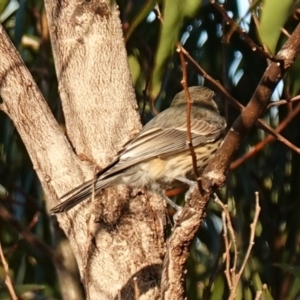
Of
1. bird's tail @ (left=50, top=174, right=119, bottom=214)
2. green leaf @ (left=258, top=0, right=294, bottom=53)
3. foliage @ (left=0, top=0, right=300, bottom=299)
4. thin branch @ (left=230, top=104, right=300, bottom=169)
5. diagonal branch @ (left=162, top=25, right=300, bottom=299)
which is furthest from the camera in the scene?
foliage @ (left=0, top=0, right=300, bottom=299)

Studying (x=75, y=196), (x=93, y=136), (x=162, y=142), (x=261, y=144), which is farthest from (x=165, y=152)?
(x=75, y=196)

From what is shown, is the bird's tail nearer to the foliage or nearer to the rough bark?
the rough bark

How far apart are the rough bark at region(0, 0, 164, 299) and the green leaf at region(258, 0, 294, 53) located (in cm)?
64

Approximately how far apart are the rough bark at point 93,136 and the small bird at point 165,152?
0.05 m

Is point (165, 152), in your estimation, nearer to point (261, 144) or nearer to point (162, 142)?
point (162, 142)

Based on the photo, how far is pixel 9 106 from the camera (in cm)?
302

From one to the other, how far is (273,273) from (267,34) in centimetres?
169

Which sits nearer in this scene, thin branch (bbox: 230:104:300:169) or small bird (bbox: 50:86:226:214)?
small bird (bbox: 50:86:226:214)

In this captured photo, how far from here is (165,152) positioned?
3510 mm

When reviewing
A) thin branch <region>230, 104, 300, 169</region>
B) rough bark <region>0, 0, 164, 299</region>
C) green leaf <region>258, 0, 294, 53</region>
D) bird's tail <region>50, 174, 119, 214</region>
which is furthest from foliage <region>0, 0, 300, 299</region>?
green leaf <region>258, 0, 294, 53</region>

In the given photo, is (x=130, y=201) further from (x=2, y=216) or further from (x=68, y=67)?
(x=2, y=216)

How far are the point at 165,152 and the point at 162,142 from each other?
49 millimetres

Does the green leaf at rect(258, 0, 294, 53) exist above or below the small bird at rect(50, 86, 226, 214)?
above

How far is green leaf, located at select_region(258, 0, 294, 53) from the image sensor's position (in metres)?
2.55
